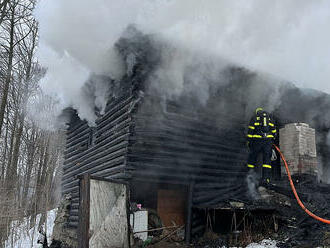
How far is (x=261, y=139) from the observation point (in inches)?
329

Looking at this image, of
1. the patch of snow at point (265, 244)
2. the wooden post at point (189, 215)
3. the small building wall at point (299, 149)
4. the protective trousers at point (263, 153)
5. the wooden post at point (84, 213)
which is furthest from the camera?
the small building wall at point (299, 149)

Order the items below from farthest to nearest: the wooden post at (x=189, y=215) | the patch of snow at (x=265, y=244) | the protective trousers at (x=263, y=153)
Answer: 1. the protective trousers at (x=263, y=153)
2. the wooden post at (x=189, y=215)
3. the patch of snow at (x=265, y=244)

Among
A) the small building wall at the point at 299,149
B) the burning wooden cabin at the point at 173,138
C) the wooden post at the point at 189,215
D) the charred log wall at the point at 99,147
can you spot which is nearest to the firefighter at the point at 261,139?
the burning wooden cabin at the point at 173,138

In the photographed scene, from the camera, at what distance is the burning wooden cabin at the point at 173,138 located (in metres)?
7.02

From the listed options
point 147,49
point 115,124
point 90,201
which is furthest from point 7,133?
point 90,201

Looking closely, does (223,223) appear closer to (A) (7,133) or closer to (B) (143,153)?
(B) (143,153)

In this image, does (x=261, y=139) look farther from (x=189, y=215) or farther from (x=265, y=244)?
(x=265, y=244)

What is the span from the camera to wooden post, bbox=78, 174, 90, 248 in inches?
186

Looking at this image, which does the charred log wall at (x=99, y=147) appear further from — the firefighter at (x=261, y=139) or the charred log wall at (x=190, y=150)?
the firefighter at (x=261, y=139)

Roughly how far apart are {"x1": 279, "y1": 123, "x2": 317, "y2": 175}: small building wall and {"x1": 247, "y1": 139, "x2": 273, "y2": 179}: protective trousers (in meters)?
0.78

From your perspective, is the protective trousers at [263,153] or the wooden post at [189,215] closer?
the wooden post at [189,215]

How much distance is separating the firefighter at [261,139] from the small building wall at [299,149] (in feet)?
2.21

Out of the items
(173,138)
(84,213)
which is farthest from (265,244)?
(84,213)

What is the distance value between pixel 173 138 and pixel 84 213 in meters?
3.01
